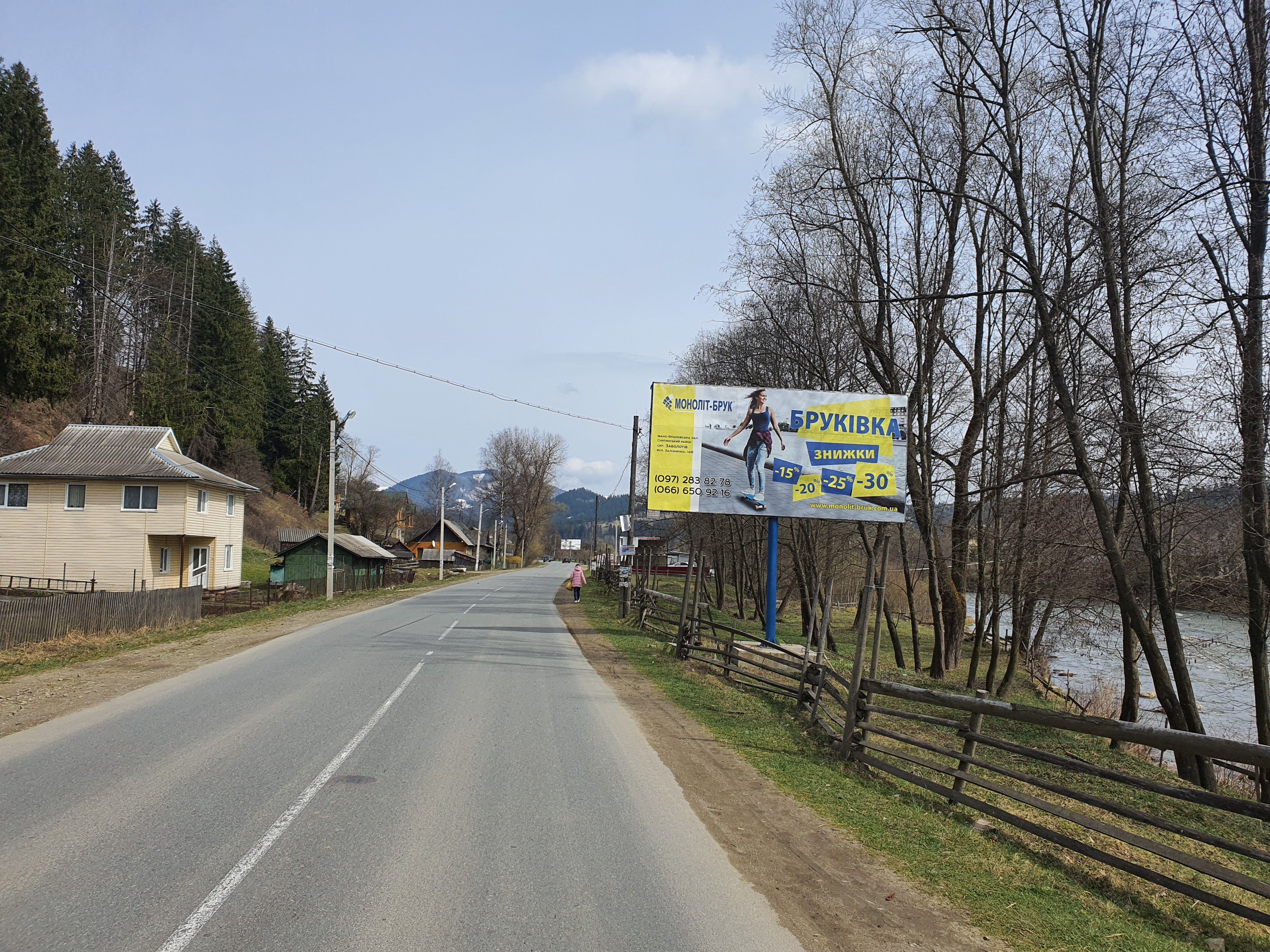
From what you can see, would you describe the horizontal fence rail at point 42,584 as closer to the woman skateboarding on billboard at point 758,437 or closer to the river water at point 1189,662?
the woman skateboarding on billboard at point 758,437

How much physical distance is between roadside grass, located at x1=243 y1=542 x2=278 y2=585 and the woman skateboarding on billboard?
4027 cm

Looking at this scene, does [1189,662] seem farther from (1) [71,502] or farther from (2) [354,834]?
(1) [71,502]

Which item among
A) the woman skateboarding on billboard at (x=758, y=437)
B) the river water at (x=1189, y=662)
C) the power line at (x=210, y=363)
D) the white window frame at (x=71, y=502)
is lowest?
the river water at (x=1189, y=662)

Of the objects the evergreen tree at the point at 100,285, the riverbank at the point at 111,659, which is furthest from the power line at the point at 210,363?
the riverbank at the point at 111,659

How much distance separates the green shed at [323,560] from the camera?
4912 centimetres

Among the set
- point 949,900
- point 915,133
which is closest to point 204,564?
point 915,133

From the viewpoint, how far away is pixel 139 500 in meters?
37.2

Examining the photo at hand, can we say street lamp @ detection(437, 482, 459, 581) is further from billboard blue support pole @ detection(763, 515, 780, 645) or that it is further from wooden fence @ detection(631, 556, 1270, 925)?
wooden fence @ detection(631, 556, 1270, 925)

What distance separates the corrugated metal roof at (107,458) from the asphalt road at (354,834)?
30234 mm

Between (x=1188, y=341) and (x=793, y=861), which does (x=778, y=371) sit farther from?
(x=793, y=861)

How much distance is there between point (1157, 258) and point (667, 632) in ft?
46.1

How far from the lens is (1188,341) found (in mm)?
13125

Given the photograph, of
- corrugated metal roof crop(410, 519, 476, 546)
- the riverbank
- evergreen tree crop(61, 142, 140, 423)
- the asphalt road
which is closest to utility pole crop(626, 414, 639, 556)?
the riverbank

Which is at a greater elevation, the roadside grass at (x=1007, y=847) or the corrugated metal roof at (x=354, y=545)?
the corrugated metal roof at (x=354, y=545)
